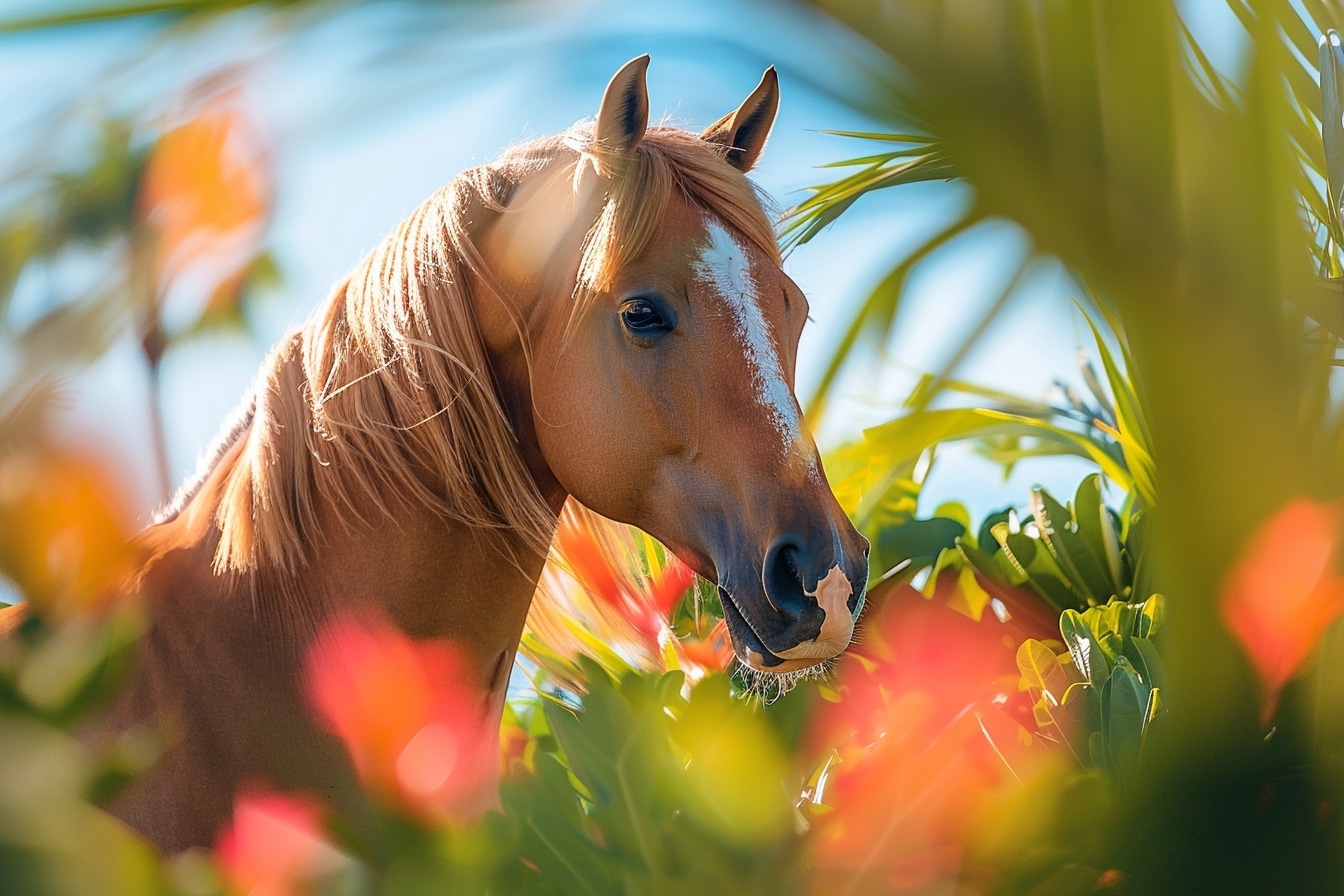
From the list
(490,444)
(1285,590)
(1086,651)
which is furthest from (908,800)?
(490,444)

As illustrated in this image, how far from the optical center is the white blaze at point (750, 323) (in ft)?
4.77

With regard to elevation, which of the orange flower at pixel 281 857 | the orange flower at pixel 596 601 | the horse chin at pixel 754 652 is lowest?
the orange flower at pixel 596 601

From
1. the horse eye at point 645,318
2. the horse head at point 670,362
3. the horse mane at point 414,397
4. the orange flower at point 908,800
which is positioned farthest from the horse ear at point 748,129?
the orange flower at point 908,800

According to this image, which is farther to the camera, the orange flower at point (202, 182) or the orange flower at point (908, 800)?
the orange flower at point (202, 182)

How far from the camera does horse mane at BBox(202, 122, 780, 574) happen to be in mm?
1565

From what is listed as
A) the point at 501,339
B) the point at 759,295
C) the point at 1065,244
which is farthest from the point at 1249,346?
the point at 501,339

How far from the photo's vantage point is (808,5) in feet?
1.94

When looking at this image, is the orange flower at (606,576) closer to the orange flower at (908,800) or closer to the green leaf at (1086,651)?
the green leaf at (1086,651)

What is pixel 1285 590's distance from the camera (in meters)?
0.46

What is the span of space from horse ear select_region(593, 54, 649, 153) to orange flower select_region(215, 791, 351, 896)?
4.41 feet

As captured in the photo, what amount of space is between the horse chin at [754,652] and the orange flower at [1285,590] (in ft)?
3.04

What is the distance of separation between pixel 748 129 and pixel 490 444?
741 mm

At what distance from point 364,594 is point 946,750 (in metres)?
1.27

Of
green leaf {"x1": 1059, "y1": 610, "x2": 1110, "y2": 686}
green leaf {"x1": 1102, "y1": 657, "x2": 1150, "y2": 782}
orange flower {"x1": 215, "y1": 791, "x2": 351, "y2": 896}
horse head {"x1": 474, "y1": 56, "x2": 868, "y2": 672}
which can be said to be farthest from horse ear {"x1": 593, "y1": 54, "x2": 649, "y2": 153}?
orange flower {"x1": 215, "y1": 791, "x2": 351, "y2": 896}
